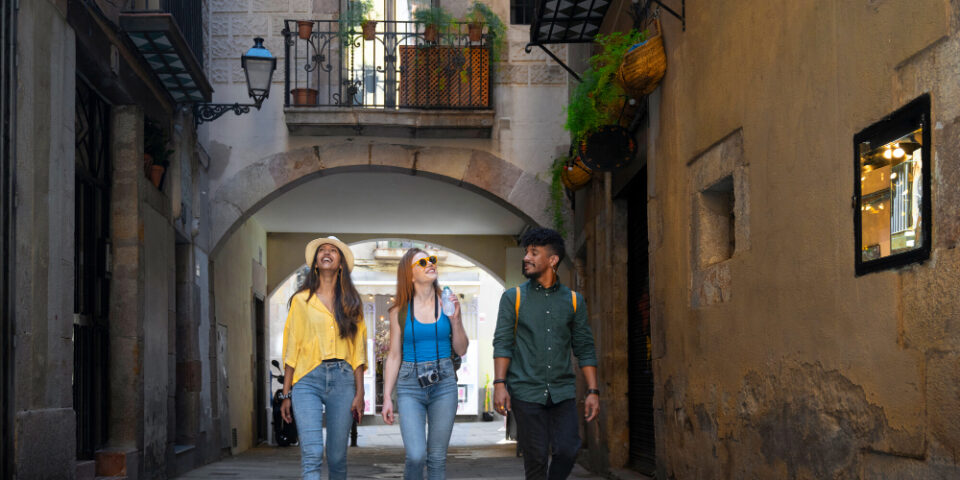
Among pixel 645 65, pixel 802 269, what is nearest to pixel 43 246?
pixel 645 65

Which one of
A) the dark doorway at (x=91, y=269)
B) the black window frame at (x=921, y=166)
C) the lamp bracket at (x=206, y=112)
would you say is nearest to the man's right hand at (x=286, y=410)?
the black window frame at (x=921, y=166)

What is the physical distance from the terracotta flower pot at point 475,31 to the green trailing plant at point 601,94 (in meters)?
2.82

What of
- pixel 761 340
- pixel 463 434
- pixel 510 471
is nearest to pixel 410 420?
pixel 761 340

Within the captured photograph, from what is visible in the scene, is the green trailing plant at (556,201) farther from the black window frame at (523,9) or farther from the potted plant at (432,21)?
the potted plant at (432,21)

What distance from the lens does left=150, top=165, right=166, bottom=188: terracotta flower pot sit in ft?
33.3

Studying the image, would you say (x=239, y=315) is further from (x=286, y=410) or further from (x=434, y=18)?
(x=286, y=410)

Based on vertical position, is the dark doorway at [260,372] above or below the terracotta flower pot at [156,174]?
below

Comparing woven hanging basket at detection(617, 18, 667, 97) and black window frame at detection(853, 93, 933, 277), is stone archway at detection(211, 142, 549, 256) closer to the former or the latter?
woven hanging basket at detection(617, 18, 667, 97)

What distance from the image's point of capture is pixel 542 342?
5.27 metres

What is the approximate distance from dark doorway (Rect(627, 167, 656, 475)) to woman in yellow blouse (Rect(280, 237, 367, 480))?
372 cm

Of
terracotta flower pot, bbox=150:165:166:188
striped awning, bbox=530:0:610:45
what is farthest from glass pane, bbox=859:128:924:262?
terracotta flower pot, bbox=150:165:166:188

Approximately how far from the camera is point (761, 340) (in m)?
5.54

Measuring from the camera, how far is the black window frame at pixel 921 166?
3.77 m

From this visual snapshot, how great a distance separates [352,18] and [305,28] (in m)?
0.58
